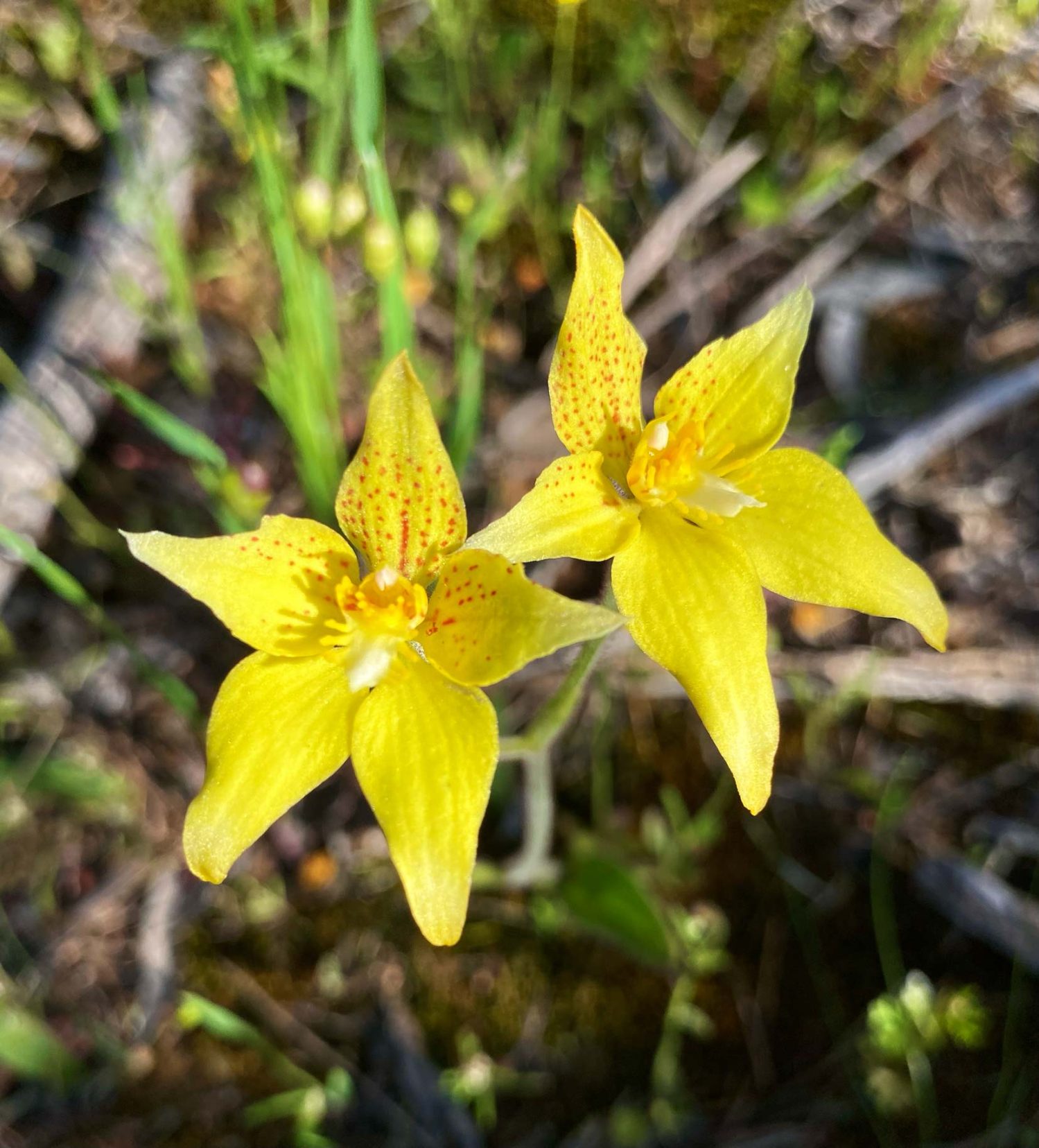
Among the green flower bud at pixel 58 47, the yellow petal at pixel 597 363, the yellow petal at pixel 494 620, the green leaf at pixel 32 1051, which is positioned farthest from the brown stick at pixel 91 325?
the yellow petal at pixel 597 363

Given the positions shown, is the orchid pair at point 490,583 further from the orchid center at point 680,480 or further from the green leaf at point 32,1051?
the green leaf at point 32,1051

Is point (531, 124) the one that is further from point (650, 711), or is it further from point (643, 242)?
point (650, 711)

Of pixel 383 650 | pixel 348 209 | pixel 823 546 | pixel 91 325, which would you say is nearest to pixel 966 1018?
pixel 823 546

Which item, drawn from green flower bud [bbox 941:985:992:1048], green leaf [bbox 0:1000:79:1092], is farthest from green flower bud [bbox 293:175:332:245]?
green flower bud [bbox 941:985:992:1048]

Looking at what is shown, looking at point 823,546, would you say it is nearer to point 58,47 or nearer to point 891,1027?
point 891,1027

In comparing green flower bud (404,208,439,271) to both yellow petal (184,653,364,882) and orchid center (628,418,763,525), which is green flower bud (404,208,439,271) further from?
yellow petal (184,653,364,882)
